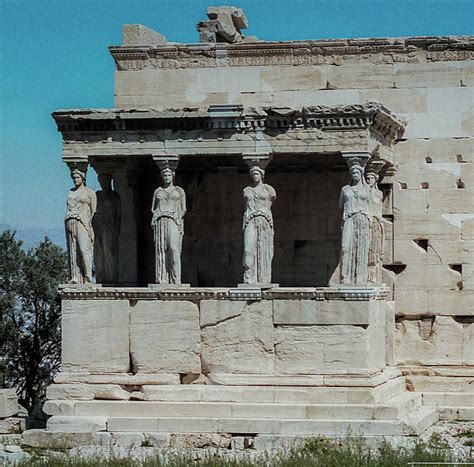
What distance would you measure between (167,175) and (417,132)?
3.57 meters

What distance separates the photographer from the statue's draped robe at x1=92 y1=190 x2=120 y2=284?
22.9 meters

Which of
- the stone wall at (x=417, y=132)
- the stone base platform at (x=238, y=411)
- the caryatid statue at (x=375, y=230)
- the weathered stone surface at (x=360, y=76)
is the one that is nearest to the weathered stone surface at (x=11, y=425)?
the stone base platform at (x=238, y=411)

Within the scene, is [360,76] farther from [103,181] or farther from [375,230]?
[103,181]

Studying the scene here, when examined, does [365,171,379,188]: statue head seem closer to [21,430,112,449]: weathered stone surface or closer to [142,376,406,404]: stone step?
[142,376,406,404]: stone step

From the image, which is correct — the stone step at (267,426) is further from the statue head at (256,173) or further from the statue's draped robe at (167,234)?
the statue head at (256,173)

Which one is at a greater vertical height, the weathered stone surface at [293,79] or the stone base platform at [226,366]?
the weathered stone surface at [293,79]

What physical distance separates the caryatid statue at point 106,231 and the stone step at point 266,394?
2.16 meters

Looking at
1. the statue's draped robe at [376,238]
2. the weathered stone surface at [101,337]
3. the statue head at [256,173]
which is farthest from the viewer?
the statue's draped robe at [376,238]

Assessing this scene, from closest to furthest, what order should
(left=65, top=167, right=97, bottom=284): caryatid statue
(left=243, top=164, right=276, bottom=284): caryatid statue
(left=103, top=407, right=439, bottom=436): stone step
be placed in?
(left=103, top=407, right=439, bottom=436): stone step → (left=243, top=164, right=276, bottom=284): caryatid statue → (left=65, top=167, right=97, bottom=284): caryatid statue

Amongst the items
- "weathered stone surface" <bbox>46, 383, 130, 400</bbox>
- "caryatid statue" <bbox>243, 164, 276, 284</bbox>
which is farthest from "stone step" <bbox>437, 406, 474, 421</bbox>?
"weathered stone surface" <bbox>46, 383, 130, 400</bbox>

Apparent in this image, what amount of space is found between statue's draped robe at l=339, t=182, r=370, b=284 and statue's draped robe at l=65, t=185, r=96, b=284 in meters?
3.26

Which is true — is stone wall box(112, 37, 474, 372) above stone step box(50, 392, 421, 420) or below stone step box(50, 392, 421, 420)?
above

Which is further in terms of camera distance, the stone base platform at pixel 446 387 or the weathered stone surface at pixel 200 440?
the stone base platform at pixel 446 387

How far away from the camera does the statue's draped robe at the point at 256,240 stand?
21609 millimetres
